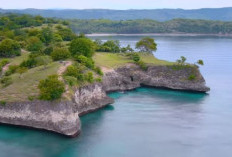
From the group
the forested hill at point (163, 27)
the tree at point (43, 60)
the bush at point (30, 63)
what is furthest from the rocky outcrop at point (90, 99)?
the forested hill at point (163, 27)

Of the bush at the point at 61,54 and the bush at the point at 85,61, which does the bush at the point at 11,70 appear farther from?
the bush at the point at 85,61

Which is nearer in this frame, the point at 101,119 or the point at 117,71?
the point at 101,119

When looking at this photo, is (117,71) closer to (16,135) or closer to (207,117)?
(207,117)

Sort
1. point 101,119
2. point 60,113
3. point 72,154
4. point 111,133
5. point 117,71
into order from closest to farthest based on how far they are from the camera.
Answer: point 72,154 → point 60,113 → point 111,133 → point 101,119 → point 117,71

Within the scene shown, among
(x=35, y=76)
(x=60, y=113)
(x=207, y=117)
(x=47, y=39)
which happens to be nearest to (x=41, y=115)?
(x=60, y=113)

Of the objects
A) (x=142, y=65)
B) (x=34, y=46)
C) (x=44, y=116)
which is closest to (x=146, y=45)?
(x=142, y=65)

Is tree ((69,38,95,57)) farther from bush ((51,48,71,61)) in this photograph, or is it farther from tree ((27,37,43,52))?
tree ((27,37,43,52))

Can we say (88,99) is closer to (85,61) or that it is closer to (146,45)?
(85,61)
